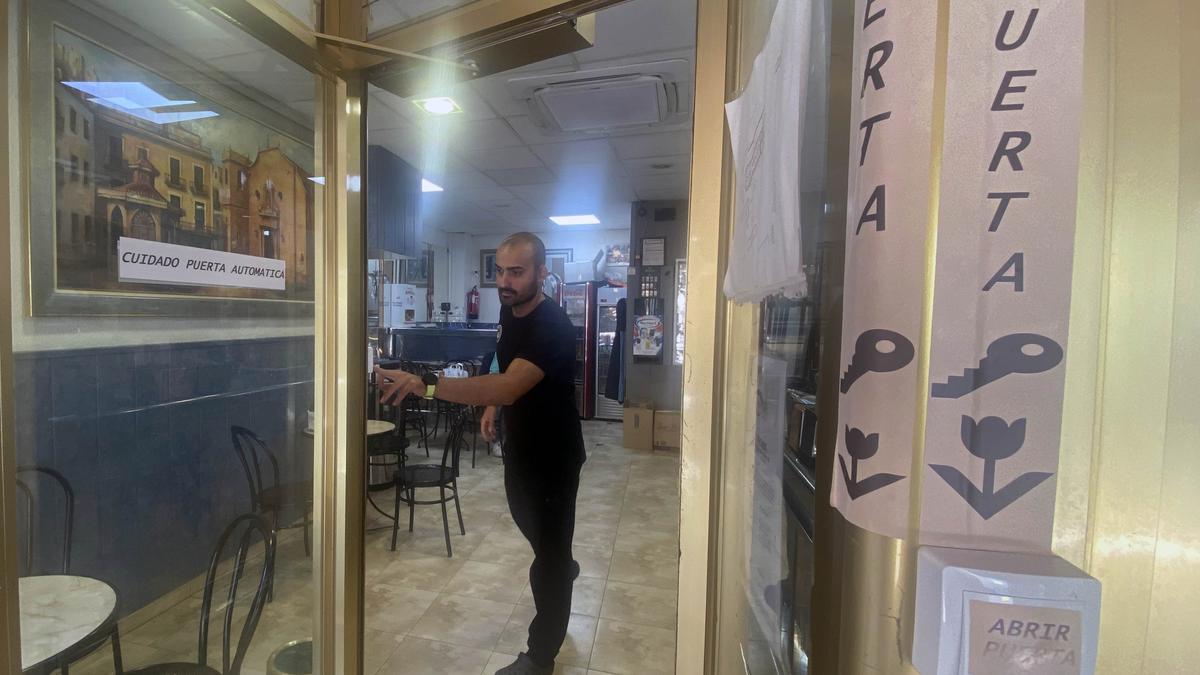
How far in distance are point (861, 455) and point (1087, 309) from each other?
0.14 metres

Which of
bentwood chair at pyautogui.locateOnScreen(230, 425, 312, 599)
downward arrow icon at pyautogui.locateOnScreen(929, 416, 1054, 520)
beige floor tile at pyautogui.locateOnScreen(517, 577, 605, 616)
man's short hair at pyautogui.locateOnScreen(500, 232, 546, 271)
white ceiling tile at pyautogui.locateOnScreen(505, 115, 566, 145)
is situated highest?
white ceiling tile at pyautogui.locateOnScreen(505, 115, 566, 145)

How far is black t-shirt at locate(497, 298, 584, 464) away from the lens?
1.74 meters

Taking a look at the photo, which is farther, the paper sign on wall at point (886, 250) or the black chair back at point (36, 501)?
the black chair back at point (36, 501)

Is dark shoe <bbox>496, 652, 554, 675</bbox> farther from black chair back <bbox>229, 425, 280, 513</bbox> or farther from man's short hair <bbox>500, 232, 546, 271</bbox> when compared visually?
man's short hair <bbox>500, 232, 546, 271</bbox>

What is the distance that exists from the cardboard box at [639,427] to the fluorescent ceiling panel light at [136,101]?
4014mm

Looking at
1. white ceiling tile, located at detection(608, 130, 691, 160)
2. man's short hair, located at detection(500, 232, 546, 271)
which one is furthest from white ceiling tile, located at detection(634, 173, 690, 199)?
man's short hair, located at detection(500, 232, 546, 271)

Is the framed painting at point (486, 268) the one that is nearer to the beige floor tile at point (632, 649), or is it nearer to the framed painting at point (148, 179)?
the framed painting at point (148, 179)

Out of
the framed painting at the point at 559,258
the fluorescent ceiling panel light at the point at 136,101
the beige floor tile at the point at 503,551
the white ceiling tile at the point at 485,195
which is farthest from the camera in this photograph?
the framed painting at the point at 559,258

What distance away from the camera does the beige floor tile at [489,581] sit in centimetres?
235

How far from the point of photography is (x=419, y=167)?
3969 millimetres

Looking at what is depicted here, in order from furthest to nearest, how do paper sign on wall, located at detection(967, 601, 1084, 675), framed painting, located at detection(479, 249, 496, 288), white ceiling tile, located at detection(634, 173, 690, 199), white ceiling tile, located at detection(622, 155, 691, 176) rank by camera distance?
framed painting, located at detection(479, 249, 496, 288), white ceiling tile, located at detection(634, 173, 690, 199), white ceiling tile, located at detection(622, 155, 691, 176), paper sign on wall, located at detection(967, 601, 1084, 675)

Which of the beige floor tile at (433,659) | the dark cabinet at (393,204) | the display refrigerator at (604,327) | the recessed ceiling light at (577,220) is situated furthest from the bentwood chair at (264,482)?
the recessed ceiling light at (577,220)

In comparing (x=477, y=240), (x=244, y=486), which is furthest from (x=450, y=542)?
(x=477, y=240)

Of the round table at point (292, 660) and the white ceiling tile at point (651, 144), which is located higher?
the white ceiling tile at point (651, 144)
